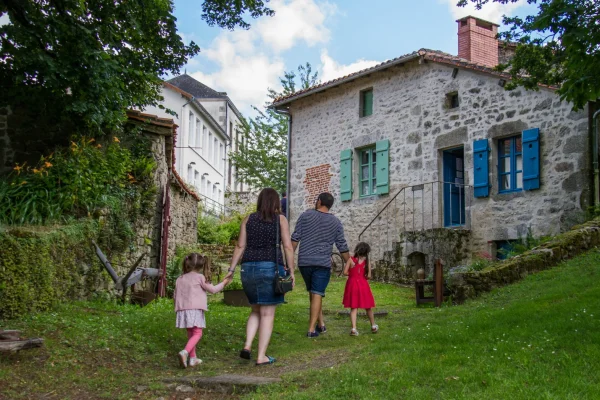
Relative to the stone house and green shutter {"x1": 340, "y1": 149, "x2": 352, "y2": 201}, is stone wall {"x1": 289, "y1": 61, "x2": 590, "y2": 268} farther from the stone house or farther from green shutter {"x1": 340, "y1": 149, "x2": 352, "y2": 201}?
green shutter {"x1": 340, "y1": 149, "x2": 352, "y2": 201}

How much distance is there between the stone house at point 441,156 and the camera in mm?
14250

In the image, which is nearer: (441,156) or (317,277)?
(317,277)

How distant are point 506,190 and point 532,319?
8.50 metres

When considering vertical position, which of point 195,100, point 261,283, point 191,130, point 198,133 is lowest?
point 261,283

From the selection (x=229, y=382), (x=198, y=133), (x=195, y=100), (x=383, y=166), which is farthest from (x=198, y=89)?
(x=229, y=382)

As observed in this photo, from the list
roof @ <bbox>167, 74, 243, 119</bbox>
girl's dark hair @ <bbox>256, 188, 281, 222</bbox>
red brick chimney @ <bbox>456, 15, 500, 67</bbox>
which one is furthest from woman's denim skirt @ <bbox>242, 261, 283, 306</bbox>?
roof @ <bbox>167, 74, 243, 119</bbox>

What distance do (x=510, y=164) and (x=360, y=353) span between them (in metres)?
9.94

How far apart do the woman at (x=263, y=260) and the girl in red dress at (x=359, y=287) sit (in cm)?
196

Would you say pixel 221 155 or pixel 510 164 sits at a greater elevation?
pixel 221 155

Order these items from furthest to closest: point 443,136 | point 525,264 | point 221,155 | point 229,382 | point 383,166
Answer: point 221,155 < point 383,166 < point 443,136 < point 525,264 < point 229,382

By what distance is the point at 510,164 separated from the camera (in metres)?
15.2

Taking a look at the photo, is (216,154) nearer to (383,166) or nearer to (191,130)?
(191,130)

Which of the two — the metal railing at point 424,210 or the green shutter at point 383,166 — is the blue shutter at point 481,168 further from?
the green shutter at point 383,166

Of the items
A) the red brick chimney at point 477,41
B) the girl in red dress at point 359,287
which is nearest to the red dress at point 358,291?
the girl in red dress at point 359,287
